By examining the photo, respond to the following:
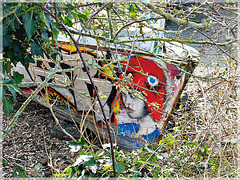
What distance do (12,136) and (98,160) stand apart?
124 inches

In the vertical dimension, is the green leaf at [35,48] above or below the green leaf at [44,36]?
below

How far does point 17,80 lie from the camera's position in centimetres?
131

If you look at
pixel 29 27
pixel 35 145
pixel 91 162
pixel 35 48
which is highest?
pixel 29 27

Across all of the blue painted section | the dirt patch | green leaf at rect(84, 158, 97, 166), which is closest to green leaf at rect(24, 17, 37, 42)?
green leaf at rect(84, 158, 97, 166)

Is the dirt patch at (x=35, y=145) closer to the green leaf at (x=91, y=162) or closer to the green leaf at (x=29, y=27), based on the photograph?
the green leaf at (x=91, y=162)

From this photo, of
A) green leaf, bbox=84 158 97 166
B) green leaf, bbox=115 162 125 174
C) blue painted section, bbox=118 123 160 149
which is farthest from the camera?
blue painted section, bbox=118 123 160 149

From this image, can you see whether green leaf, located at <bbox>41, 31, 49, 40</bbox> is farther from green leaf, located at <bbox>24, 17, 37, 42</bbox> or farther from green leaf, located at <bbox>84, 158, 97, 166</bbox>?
green leaf, located at <bbox>84, 158, 97, 166</bbox>

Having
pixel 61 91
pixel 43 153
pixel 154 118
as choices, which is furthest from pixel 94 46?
pixel 43 153

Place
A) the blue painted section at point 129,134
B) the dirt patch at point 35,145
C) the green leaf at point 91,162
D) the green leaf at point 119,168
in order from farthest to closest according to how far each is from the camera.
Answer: the blue painted section at point 129,134 → the dirt patch at point 35,145 → the green leaf at point 91,162 → the green leaf at point 119,168

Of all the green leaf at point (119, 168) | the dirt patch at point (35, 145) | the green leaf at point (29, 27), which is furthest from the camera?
the dirt patch at point (35, 145)

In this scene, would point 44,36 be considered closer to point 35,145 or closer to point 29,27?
point 29,27

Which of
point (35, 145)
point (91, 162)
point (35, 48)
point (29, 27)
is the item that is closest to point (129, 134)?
point (35, 145)

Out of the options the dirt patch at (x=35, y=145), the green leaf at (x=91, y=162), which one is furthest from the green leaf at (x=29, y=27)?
the dirt patch at (x=35, y=145)

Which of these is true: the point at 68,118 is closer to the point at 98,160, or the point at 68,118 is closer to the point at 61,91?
the point at 61,91
